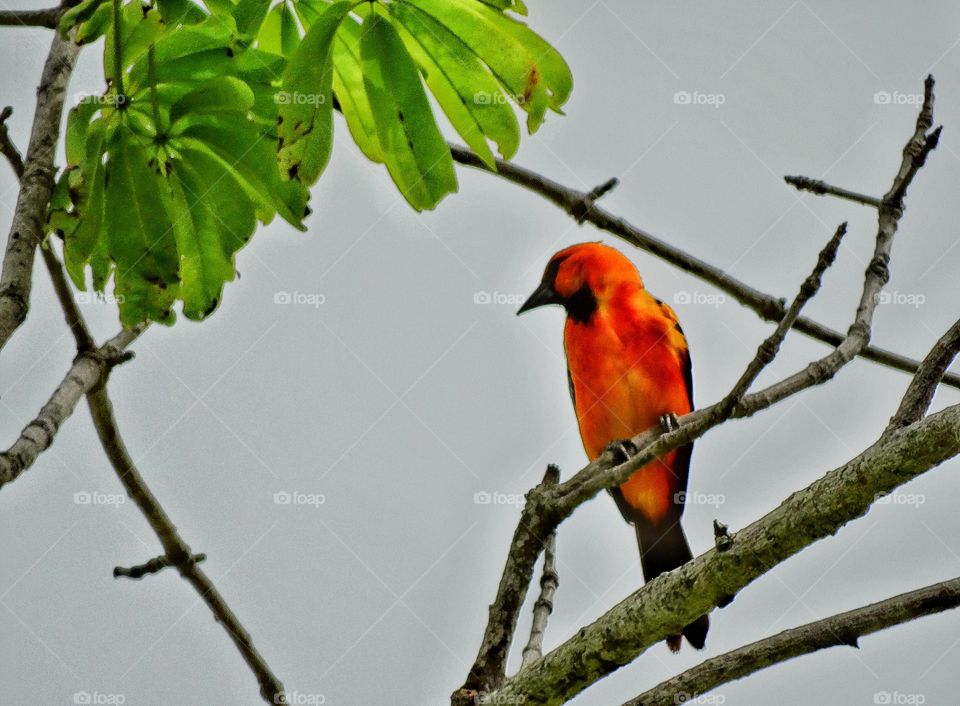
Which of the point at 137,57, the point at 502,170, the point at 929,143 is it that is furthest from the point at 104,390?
the point at 929,143

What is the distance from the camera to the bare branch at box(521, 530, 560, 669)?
227cm

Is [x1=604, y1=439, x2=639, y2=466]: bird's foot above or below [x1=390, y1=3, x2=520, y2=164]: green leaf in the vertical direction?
below

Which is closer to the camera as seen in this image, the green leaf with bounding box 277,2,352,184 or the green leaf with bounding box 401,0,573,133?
the green leaf with bounding box 277,2,352,184

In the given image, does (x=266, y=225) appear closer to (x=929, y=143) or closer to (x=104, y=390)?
(x=104, y=390)

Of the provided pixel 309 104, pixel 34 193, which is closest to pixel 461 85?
pixel 309 104

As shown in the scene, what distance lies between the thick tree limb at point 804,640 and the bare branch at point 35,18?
1779 mm

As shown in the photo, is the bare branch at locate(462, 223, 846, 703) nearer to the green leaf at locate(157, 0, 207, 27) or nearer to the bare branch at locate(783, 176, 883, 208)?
the bare branch at locate(783, 176, 883, 208)

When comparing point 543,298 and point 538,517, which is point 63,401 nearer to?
point 538,517

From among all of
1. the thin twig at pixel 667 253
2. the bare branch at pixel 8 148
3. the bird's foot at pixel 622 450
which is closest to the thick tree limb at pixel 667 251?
the thin twig at pixel 667 253

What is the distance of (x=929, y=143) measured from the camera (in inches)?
86.7

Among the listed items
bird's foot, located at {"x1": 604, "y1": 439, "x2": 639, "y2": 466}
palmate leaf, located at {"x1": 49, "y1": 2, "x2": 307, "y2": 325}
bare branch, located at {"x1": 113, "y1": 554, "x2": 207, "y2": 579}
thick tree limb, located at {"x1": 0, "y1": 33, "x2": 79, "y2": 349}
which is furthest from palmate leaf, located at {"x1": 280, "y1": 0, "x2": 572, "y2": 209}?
bare branch, located at {"x1": 113, "y1": 554, "x2": 207, "y2": 579}

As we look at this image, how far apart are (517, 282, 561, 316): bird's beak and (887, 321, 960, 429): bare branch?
228cm

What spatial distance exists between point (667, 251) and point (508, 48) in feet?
2.82

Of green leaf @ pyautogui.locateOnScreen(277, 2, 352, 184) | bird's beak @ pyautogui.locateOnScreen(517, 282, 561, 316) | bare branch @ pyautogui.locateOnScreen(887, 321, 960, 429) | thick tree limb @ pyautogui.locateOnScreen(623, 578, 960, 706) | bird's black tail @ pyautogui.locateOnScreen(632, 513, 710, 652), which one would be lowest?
thick tree limb @ pyautogui.locateOnScreen(623, 578, 960, 706)
